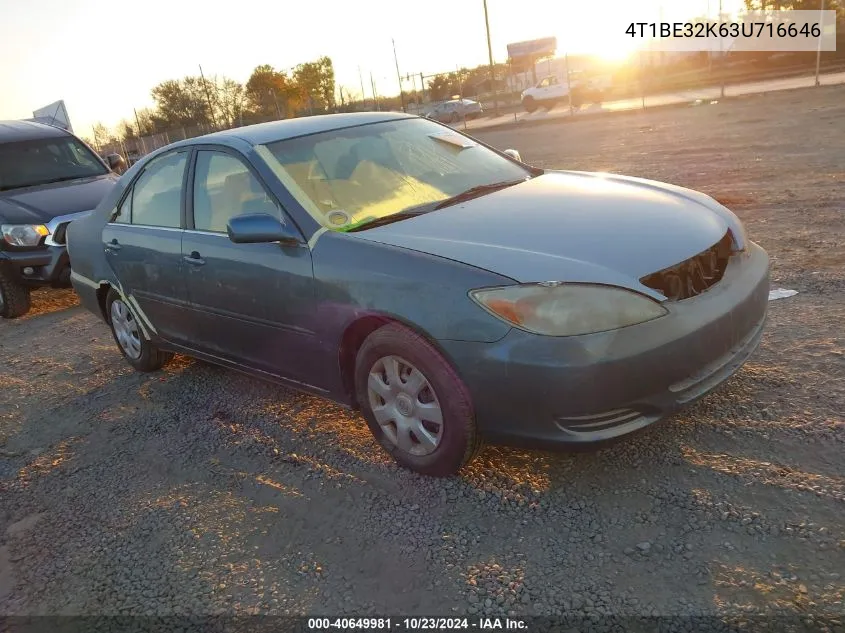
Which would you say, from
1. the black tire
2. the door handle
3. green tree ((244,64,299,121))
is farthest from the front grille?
green tree ((244,64,299,121))

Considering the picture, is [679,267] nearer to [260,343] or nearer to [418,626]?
[418,626]

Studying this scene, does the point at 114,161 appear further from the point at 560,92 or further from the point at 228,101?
the point at 228,101

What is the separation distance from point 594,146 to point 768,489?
44.9 ft

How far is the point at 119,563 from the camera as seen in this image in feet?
9.35

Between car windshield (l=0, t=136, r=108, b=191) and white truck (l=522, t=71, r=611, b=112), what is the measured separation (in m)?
26.3

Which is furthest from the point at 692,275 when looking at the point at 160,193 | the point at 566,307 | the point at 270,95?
the point at 270,95

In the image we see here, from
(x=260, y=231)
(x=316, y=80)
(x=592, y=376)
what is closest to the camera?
(x=592, y=376)

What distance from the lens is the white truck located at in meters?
32.3

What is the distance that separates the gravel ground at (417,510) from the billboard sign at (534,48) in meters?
52.2

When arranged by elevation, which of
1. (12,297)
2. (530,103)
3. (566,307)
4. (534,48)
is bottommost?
(12,297)

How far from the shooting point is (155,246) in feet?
14.1

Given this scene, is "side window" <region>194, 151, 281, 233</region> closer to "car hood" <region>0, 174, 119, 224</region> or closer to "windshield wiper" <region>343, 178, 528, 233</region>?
"windshield wiper" <region>343, 178, 528, 233</region>

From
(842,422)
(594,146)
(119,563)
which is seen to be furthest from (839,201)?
(594,146)

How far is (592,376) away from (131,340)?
369cm
